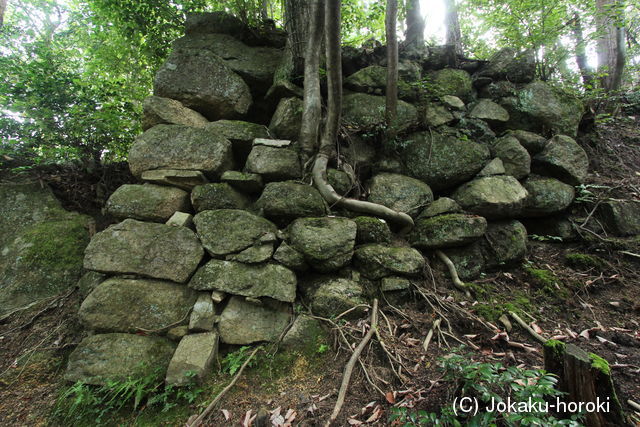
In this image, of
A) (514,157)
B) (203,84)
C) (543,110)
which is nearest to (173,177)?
(203,84)

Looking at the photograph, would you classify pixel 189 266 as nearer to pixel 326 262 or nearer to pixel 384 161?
pixel 326 262

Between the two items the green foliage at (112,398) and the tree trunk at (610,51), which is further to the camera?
the tree trunk at (610,51)

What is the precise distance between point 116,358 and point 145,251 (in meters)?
1.13

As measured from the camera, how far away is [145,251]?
10.5 ft

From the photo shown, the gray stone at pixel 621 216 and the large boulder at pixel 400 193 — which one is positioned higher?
the large boulder at pixel 400 193

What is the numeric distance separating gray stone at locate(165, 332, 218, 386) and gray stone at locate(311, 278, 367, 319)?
116 cm

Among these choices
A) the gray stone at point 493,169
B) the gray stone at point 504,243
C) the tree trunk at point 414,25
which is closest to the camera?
the gray stone at point 504,243

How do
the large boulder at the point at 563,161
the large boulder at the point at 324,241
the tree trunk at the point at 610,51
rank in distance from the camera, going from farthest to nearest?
the tree trunk at the point at 610,51
the large boulder at the point at 563,161
the large boulder at the point at 324,241

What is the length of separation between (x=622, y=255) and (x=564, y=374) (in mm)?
3317

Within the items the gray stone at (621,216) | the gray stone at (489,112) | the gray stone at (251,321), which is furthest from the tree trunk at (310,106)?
the gray stone at (621,216)

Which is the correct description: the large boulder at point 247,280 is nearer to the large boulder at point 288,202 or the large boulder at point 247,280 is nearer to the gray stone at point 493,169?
the large boulder at point 288,202

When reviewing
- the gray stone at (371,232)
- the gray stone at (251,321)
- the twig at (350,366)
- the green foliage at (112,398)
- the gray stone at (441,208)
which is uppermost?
the gray stone at (441,208)

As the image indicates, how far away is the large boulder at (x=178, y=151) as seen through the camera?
380cm

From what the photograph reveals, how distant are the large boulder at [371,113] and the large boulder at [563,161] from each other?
7.60ft
